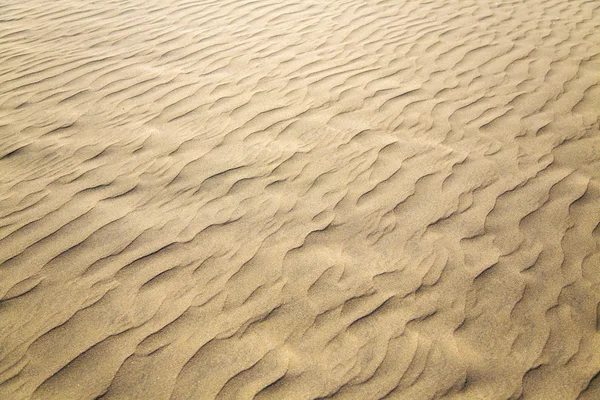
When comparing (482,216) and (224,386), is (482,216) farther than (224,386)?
Yes

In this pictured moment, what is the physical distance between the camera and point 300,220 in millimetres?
3111

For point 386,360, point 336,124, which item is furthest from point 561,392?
point 336,124

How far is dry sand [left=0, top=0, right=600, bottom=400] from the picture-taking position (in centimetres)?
230

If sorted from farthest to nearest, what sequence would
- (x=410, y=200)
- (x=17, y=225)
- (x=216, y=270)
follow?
(x=410, y=200)
(x=17, y=225)
(x=216, y=270)

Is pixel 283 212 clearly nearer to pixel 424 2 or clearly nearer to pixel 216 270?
pixel 216 270

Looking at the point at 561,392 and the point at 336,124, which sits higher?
the point at 336,124

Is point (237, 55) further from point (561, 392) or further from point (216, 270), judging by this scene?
point (561, 392)

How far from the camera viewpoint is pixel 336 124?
13.4ft

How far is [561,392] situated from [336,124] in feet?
8.44

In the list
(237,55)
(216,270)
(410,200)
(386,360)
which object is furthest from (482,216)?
(237,55)

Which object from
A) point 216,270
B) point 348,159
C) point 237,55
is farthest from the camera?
point 237,55

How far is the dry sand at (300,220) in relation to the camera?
2.30 metres

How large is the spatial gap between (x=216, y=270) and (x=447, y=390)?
1.36m

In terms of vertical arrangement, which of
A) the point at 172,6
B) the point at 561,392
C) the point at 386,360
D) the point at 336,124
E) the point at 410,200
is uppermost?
the point at 172,6
